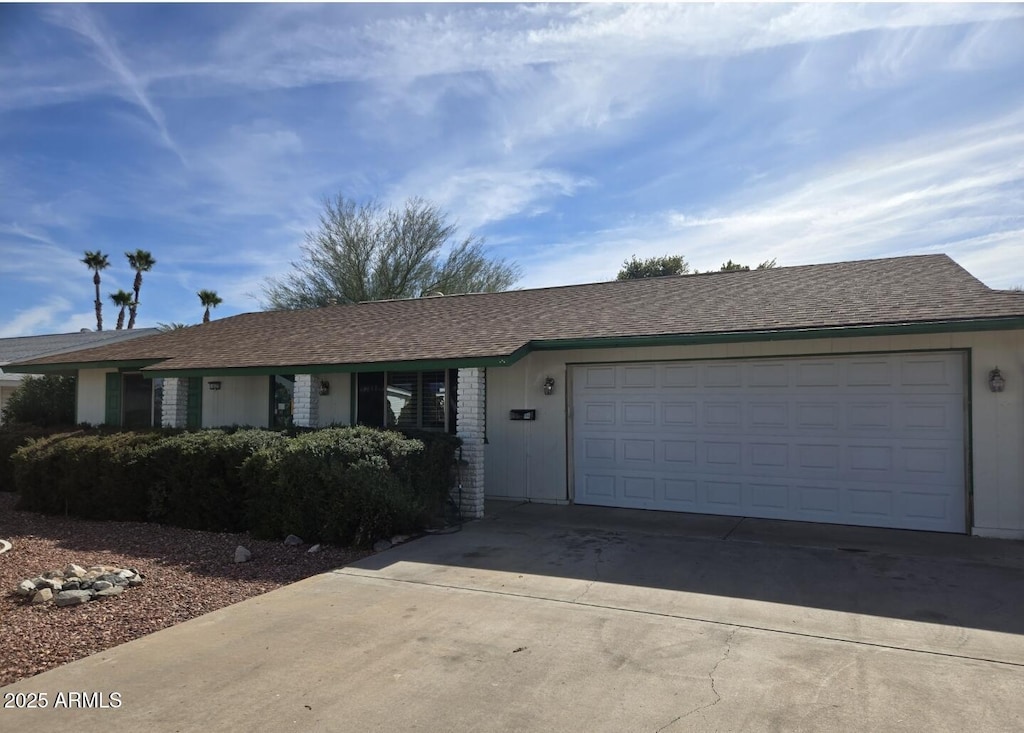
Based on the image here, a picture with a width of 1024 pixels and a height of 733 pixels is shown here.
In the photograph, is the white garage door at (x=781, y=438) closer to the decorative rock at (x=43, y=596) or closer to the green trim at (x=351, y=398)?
the green trim at (x=351, y=398)

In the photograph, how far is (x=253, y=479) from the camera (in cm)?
870

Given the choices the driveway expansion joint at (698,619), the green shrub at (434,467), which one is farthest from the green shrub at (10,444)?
the driveway expansion joint at (698,619)

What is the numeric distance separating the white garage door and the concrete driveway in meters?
1.31

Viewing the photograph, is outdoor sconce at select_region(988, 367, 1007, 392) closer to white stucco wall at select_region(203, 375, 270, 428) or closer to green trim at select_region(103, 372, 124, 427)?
white stucco wall at select_region(203, 375, 270, 428)

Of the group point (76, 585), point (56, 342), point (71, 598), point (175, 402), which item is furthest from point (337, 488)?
point (56, 342)

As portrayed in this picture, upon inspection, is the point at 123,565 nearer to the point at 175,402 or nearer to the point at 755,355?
the point at 175,402

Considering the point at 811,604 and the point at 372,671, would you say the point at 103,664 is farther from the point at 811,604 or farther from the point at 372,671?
the point at 811,604

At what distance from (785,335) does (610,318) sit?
2.99 meters

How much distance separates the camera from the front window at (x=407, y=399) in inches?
467

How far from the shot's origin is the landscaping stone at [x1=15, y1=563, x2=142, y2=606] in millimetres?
5844

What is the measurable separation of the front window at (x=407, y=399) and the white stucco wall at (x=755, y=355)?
848mm

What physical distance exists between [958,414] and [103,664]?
9.18 meters

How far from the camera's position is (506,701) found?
3941 millimetres

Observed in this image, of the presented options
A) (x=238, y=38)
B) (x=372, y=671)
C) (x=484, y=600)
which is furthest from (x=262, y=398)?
(x=372, y=671)
